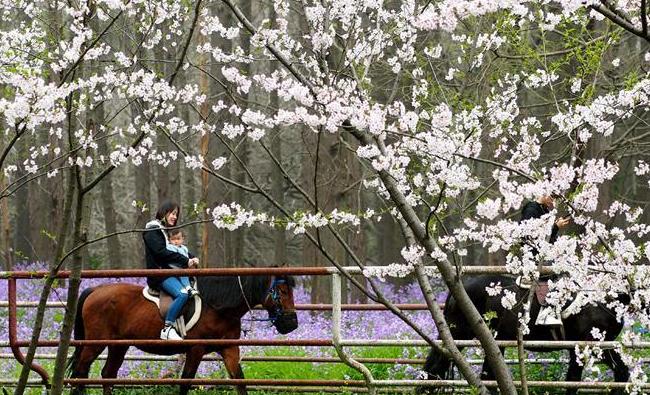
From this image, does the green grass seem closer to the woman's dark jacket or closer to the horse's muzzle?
the horse's muzzle

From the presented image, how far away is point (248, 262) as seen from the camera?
108ft

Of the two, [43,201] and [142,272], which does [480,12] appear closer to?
[142,272]

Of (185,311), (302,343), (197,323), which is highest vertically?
(185,311)

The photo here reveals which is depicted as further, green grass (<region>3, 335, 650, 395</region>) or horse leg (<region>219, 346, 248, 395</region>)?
green grass (<region>3, 335, 650, 395</region>)

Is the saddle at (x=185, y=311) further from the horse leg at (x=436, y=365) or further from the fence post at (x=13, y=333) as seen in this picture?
the horse leg at (x=436, y=365)

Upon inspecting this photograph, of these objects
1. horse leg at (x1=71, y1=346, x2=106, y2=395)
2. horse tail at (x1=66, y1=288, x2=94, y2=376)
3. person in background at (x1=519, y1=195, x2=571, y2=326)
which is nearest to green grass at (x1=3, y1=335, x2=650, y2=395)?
horse leg at (x1=71, y1=346, x2=106, y2=395)

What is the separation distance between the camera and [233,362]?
10.8 metres

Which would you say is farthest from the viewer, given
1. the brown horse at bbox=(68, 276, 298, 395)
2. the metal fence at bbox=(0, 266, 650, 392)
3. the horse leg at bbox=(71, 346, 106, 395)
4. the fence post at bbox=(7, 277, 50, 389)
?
the horse leg at bbox=(71, 346, 106, 395)

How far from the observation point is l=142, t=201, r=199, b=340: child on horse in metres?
10.8

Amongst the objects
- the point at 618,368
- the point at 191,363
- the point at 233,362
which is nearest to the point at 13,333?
the point at 191,363

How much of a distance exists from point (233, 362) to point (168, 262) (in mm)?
1220

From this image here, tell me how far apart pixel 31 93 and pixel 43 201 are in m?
22.2

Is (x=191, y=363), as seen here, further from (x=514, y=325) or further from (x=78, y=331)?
(x=514, y=325)

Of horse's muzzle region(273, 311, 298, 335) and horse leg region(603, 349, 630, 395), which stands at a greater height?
horse's muzzle region(273, 311, 298, 335)
